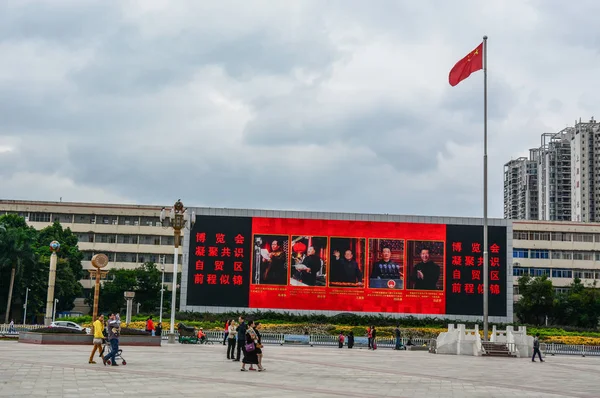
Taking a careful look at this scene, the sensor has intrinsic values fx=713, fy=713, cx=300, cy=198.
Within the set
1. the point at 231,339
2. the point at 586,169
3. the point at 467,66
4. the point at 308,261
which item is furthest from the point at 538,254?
the point at 231,339

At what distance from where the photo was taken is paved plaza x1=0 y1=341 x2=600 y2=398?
1430 centimetres

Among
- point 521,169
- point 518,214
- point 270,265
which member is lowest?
point 270,265

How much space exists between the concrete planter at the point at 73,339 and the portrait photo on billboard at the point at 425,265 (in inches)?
874

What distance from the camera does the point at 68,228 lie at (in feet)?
230

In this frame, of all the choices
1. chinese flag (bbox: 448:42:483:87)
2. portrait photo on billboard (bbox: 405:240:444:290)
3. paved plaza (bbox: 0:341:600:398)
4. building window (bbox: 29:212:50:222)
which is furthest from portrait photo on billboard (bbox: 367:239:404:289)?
building window (bbox: 29:212:50:222)

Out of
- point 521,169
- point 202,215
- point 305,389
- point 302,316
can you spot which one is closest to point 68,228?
point 202,215

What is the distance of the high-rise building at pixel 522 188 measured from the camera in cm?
13162

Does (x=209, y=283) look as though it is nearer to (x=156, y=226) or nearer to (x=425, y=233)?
(x=425, y=233)

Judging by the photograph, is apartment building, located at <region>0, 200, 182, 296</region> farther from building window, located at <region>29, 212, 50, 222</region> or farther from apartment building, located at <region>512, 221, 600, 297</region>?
apartment building, located at <region>512, 221, 600, 297</region>

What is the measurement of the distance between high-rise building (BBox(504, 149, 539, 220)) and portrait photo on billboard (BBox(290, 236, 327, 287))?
90465 millimetres

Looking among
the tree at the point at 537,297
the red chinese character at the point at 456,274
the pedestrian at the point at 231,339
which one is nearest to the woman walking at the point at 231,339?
the pedestrian at the point at 231,339

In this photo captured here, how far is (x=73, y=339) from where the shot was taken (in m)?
30.2

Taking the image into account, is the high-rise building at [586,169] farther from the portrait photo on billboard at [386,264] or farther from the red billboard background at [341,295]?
the portrait photo on billboard at [386,264]

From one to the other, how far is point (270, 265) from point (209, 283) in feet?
14.2
